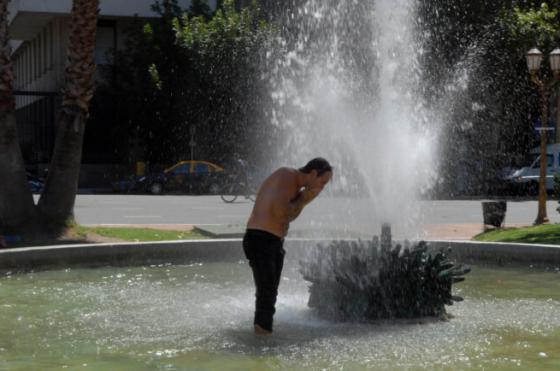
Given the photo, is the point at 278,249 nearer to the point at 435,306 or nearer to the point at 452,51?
the point at 435,306

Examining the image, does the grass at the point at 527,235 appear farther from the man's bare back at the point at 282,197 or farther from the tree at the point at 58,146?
the man's bare back at the point at 282,197

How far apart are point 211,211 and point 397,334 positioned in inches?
689

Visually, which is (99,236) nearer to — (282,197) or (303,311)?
(303,311)

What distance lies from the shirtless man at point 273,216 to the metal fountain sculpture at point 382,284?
101 centimetres

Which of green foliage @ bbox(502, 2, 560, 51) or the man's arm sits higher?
green foliage @ bbox(502, 2, 560, 51)

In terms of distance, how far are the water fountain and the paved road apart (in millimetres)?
3852

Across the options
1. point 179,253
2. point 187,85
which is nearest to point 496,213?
point 179,253

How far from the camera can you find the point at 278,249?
739cm

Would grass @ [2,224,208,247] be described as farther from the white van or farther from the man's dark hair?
the white van

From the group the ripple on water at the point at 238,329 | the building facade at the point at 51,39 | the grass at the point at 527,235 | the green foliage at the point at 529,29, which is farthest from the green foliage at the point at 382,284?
the building facade at the point at 51,39

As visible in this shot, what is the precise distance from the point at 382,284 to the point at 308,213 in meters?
12.7

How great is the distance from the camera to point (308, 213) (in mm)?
20828

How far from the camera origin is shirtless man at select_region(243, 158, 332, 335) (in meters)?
7.29

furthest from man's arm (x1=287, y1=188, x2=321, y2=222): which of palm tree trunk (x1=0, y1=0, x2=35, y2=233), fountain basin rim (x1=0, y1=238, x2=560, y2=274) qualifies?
palm tree trunk (x1=0, y1=0, x2=35, y2=233)
